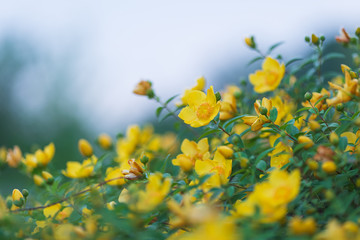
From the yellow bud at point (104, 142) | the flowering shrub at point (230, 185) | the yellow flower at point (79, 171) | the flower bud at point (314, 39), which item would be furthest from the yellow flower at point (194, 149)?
the yellow bud at point (104, 142)

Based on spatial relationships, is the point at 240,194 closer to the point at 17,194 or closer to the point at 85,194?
the point at 85,194

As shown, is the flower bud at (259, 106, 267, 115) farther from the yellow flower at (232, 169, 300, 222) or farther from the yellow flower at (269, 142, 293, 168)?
the yellow flower at (232, 169, 300, 222)

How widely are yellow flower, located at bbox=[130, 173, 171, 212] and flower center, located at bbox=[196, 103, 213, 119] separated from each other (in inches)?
13.6

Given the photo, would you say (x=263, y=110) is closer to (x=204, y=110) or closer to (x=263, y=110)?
(x=263, y=110)

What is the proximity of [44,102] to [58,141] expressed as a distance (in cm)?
244

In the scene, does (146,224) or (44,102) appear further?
(44,102)

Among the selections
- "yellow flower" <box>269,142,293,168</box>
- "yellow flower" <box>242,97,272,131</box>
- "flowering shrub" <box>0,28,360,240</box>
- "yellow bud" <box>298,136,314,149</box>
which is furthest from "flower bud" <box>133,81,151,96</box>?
"yellow bud" <box>298,136,314,149</box>

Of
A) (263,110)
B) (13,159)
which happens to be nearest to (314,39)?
(263,110)

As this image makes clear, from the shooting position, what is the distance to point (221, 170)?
106cm

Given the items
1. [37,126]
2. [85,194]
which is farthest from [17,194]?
[37,126]

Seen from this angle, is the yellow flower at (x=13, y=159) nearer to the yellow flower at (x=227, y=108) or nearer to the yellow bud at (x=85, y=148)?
the yellow bud at (x=85, y=148)

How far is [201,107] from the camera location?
1206 mm

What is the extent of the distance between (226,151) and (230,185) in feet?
0.31

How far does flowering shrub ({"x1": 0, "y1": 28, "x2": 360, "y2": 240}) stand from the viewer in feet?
2.32
